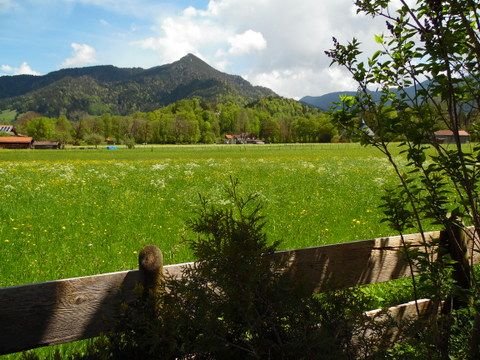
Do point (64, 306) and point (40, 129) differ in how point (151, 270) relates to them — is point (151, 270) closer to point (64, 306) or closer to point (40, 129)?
point (64, 306)

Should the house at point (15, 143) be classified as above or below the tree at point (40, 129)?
below

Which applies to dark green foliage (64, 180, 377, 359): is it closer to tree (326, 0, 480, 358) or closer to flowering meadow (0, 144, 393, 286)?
tree (326, 0, 480, 358)

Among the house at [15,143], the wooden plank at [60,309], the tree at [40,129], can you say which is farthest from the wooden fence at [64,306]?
the tree at [40,129]

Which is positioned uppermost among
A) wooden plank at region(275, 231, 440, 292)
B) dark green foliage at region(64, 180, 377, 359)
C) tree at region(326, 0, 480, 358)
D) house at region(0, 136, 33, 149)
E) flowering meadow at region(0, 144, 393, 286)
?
tree at region(326, 0, 480, 358)

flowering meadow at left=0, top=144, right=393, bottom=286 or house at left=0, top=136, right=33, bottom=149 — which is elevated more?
flowering meadow at left=0, top=144, right=393, bottom=286

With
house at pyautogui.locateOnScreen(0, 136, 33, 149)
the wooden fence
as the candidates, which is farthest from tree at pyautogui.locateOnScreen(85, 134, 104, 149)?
the wooden fence

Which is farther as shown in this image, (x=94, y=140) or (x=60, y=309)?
(x=94, y=140)

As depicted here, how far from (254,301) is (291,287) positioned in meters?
0.26

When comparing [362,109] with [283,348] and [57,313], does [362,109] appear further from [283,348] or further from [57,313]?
[57,313]

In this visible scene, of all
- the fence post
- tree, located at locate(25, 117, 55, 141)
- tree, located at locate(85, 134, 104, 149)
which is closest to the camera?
the fence post

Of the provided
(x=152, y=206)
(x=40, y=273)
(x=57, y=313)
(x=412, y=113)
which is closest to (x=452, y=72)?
(x=412, y=113)

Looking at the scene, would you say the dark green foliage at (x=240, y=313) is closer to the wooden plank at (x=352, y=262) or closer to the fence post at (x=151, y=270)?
the fence post at (x=151, y=270)

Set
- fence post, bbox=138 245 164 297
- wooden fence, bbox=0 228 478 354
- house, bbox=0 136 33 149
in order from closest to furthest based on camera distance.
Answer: wooden fence, bbox=0 228 478 354
fence post, bbox=138 245 164 297
house, bbox=0 136 33 149

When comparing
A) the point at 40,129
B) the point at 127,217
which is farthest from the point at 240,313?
the point at 40,129
